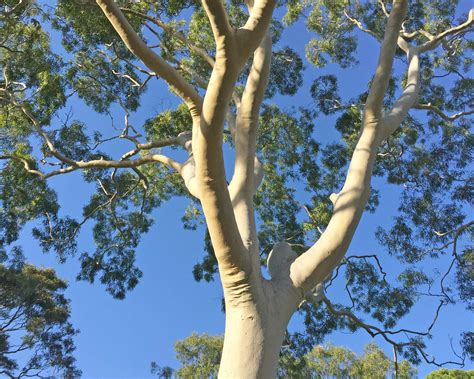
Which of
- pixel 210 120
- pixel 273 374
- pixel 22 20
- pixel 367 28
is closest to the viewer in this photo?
pixel 210 120

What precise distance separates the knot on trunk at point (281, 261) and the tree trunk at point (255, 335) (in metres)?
0.23

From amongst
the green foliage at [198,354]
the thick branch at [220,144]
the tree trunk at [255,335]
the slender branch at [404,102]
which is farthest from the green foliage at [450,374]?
the thick branch at [220,144]

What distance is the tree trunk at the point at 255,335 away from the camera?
2.67m

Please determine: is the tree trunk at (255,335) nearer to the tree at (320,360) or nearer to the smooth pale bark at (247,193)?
the smooth pale bark at (247,193)

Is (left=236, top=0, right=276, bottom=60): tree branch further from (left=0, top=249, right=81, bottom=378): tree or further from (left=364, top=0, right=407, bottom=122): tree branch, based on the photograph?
(left=0, top=249, right=81, bottom=378): tree

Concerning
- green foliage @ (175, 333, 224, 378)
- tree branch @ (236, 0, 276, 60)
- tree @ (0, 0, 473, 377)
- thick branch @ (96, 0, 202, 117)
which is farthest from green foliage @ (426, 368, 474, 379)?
tree branch @ (236, 0, 276, 60)

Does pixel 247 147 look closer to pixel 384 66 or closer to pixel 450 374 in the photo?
pixel 384 66

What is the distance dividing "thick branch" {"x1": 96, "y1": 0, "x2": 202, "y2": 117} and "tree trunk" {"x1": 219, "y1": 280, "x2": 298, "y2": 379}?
1.29m

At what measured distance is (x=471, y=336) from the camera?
7797 millimetres

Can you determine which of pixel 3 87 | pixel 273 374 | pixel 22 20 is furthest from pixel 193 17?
pixel 273 374

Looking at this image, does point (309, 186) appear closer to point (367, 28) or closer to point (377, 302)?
point (377, 302)

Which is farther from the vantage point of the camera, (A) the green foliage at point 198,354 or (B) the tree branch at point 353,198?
(A) the green foliage at point 198,354

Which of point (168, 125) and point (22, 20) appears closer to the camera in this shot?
point (22, 20)

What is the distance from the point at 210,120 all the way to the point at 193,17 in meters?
6.36
